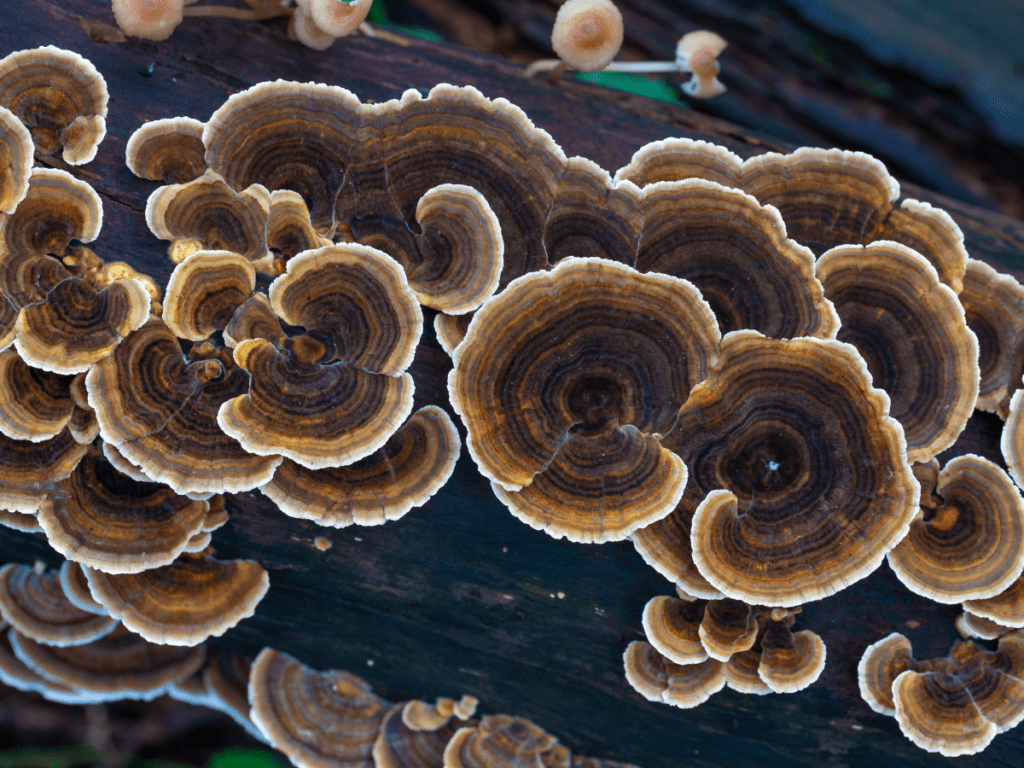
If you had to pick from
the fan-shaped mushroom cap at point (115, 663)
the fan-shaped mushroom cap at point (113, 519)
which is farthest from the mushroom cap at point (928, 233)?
the fan-shaped mushroom cap at point (115, 663)

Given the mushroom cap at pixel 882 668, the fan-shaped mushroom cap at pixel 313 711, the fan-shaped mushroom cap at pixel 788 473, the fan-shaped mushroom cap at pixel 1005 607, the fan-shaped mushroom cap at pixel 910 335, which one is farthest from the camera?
the fan-shaped mushroom cap at pixel 313 711

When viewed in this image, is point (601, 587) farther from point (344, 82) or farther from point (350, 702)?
point (344, 82)

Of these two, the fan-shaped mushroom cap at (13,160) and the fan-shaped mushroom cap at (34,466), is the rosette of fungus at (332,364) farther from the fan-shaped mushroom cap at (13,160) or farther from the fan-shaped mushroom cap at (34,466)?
the fan-shaped mushroom cap at (13,160)

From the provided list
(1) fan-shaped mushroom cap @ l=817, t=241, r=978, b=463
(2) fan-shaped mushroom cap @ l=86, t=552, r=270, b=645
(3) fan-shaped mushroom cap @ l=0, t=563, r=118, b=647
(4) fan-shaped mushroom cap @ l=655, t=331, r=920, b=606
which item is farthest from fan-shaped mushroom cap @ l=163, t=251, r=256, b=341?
(1) fan-shaped mushroom cap @ l=817, t=241, r=978, b=463

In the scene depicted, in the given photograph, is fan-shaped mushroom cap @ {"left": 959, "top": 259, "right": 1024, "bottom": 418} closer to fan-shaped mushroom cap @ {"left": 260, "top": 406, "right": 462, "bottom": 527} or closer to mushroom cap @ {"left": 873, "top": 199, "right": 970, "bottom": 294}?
mushroom cap @ {"left": 873, "top": 199, "right": 970, "bottom": 294}

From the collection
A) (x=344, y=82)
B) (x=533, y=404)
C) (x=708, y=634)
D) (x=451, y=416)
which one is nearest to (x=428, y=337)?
(x=451, y=416)

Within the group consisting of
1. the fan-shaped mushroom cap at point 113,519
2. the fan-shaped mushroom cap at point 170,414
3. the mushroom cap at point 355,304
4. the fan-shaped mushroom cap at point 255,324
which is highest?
the mushroom cap at point 355,304
